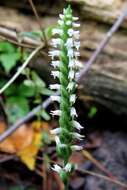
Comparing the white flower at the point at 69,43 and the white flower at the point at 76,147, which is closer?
the white flower at the point at 69,43

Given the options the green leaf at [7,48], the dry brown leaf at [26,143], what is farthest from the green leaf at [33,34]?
the dry brown leaf at [26,143]

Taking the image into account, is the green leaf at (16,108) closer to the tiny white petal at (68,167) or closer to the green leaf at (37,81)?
the green leaf at (37,81)

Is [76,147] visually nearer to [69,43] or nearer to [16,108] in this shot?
[69,43]

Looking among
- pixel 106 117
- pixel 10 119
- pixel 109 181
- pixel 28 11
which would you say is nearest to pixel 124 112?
pixel 106 117

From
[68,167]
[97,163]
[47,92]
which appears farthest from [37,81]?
[68,167]

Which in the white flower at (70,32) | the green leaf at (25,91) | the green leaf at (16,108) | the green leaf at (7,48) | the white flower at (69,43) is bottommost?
the green leaf at (16,108)

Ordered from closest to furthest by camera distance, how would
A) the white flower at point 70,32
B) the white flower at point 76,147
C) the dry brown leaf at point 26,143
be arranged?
1. the white flower at point 70,32
2. the white flower at point 76,147
3. the dry brown leaf at point 26,143

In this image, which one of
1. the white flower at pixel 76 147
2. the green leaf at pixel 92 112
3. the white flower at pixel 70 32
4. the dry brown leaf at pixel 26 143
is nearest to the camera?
the white flower at pixel 70 32

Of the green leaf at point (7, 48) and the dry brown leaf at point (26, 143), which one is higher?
the green leaf at point (7, 48)
